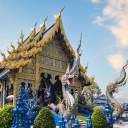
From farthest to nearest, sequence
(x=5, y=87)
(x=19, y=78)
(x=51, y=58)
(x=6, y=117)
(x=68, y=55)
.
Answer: (x=68, y=55), (x=51, y=58), (x=5, y=87), (x=19, y=78), (x=6, y=117)

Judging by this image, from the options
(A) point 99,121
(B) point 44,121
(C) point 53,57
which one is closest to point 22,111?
(B) point 44,121

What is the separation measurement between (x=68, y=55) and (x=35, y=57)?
320cm

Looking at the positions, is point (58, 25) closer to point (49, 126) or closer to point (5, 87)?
point (5, 87)

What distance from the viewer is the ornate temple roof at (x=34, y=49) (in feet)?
37.8

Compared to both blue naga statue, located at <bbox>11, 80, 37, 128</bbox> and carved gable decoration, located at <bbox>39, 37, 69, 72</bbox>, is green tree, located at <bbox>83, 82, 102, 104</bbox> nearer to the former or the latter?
carved gable decoration, located at <bbox>39, 37, 69, 72</bbox>

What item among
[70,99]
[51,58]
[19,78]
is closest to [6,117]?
[19,78]

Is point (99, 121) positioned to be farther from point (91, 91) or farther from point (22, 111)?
point (91, 91)

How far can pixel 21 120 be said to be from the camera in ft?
24.1

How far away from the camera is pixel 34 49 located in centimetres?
1226

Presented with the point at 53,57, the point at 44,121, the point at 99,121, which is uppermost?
the point at 53,57

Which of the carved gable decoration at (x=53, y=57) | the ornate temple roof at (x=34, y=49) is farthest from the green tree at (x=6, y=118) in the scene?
the carved gable decoration at (x=53, y=57)

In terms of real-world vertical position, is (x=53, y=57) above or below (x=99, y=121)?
above

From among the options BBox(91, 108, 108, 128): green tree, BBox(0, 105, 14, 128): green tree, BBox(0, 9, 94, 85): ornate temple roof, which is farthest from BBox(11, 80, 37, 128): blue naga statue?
BBox(0, 9, 94, 85): ornate temple roof

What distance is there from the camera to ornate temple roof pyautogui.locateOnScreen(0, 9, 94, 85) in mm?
11521
